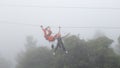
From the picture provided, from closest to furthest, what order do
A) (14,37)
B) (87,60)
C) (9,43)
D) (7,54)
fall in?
(87,60)
(7,54)
(9,43)
(14,37)

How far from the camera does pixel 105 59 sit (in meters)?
47.8

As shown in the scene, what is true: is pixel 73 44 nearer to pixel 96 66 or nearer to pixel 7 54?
pixel 96 66

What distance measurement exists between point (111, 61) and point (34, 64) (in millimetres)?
9238

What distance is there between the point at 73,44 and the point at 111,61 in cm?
481

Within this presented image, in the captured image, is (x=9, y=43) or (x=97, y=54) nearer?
(x=97, y=54)

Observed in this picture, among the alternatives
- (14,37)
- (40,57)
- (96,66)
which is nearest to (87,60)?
(96,66)

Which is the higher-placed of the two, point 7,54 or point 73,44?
point 73,44

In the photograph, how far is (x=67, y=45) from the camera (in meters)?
48.3

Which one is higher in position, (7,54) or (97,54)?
(97,54)

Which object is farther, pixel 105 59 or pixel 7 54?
pixel 7 54

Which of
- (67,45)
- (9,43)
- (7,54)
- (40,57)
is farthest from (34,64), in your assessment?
(9,43)

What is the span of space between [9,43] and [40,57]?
80734 millimetres

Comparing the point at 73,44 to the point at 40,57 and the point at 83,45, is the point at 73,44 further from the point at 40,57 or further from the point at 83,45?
the point at 40,57

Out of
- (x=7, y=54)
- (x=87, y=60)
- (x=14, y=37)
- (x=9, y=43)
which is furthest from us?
(x=14, y=37)
